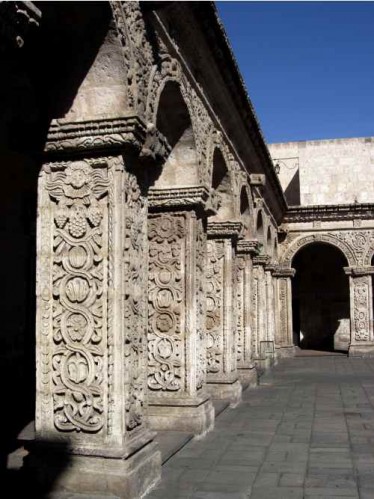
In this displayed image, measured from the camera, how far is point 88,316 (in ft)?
15.6

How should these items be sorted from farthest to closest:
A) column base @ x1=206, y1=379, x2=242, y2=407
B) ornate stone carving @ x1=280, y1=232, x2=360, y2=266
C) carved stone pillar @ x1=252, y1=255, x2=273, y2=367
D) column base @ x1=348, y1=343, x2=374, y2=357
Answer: ornate stone carving @ x1=280, y1=232, x2=360, y2=266 → column base @ x1=348, y1=343, x2=374, y2=357 → carved stone pillar @ x1=252, y1=255, x2=273, y2=367 → column base @ x1=206, y1=379, x2=242, y2=407

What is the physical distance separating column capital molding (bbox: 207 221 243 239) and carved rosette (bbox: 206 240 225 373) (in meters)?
0.12

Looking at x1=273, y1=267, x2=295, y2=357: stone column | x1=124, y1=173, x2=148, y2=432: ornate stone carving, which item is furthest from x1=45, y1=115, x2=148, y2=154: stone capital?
x1=273, y1=267, x2=295, y2=357: stone column

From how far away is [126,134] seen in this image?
4.72 meters

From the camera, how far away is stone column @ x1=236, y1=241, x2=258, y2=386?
1194 centimetres

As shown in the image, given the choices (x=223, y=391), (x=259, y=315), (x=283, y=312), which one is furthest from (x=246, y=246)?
(x=283, y=312)

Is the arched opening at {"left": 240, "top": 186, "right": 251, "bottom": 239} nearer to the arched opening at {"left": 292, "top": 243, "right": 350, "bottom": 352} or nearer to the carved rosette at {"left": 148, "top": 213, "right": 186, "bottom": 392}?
the carved rosette at {"left": 148, "top": 213, "right": 186, "bottom": 392}

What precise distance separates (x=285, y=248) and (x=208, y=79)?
43.6 ft

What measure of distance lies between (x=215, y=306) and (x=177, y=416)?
2814 millimetres

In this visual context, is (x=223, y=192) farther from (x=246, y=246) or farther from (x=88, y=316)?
(x=88, y=316)

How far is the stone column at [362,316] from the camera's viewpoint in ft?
65.1

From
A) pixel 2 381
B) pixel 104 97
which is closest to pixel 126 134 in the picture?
pixel 104 97

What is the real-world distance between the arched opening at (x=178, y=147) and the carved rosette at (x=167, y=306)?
45cm

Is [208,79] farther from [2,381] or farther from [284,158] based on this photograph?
[284,158]
